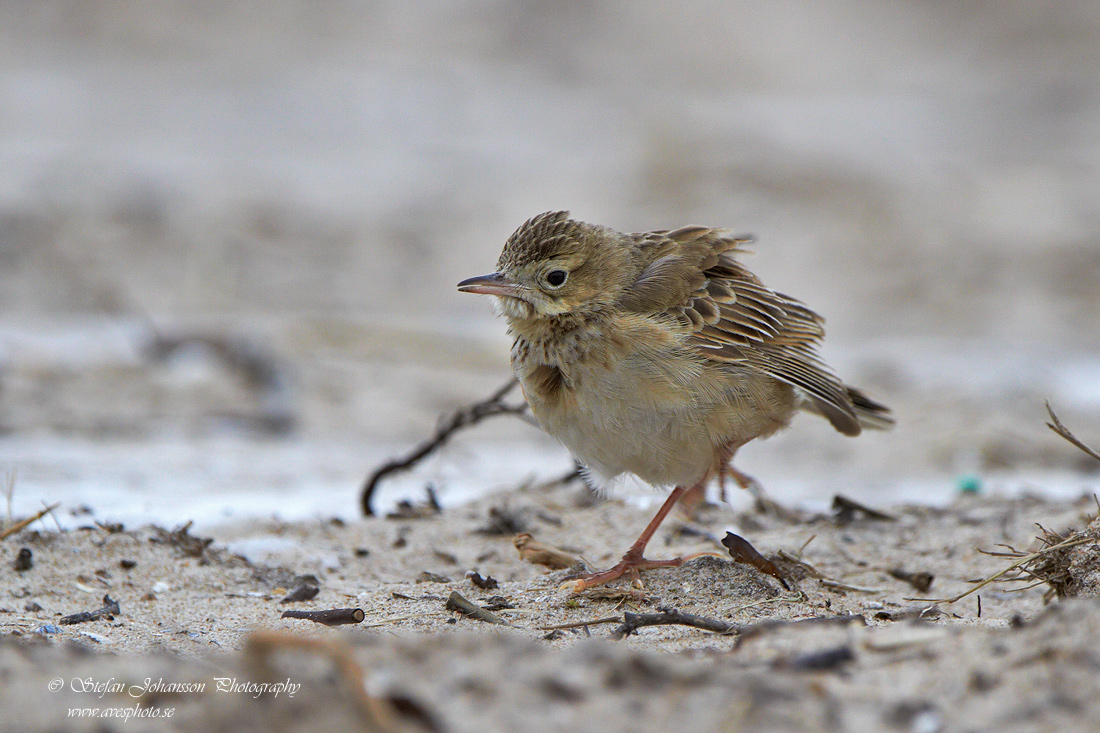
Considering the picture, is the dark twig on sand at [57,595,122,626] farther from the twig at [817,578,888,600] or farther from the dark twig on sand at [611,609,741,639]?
the twig at [817,578,888,600]

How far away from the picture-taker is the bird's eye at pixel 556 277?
471cm

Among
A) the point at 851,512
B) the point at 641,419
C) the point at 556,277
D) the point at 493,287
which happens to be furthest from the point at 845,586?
the point at 493,287

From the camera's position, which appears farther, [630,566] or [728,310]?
[728,310]

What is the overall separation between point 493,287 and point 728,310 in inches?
41.6

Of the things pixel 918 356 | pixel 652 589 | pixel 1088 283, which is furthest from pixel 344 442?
pixel 1088 283

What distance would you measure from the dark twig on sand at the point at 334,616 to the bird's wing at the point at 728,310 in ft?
5.62

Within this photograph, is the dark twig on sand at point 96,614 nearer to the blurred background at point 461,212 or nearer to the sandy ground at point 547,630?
the sandy ground at point 547,630

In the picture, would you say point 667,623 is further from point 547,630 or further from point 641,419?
point 641,419

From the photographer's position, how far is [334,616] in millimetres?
3871

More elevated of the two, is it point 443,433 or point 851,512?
point 443,433

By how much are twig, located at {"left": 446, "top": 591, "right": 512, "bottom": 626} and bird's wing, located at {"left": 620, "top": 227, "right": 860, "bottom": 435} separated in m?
1.39

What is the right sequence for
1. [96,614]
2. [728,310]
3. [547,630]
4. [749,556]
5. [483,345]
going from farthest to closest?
[483,345] → [728,310] → [749,556] → [96,614] → [547,630]

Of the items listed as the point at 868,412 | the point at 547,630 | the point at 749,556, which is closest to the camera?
the point at 547,630

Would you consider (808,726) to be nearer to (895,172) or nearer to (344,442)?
(344,442)
